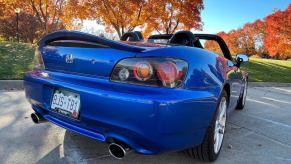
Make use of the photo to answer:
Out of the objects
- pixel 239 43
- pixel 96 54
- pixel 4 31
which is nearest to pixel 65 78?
pixel 96 54

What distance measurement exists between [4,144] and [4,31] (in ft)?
94.5

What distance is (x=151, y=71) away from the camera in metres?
A: 2.15

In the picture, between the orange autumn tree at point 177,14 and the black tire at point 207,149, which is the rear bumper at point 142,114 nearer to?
the black tire at point 207,149

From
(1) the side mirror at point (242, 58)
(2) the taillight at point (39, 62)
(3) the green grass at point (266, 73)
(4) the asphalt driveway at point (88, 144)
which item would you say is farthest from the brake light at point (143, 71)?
(3) the green grass at point (266, 73)

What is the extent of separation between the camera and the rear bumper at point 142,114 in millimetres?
2031

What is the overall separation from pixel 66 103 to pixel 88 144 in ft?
2.64

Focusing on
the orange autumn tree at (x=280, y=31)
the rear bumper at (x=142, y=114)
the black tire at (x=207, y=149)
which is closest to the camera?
the rear bumper at (x=142, y=114)

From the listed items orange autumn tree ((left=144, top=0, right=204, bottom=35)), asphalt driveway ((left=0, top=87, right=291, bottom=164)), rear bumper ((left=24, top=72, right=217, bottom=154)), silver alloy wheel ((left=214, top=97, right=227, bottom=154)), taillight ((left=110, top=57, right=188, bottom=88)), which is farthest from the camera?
orange autumn tree ((left=144, top=0, right=204, bottom=35))

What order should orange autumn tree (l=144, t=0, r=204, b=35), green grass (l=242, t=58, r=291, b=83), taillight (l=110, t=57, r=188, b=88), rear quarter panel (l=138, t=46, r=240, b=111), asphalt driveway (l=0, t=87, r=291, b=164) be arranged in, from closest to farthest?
1. taillight (l=110, t=57, r=188, b=88)
2. rear quarter panel (l=138, t=46, r=240, b=111)
3. asphalt driveway (l=0, t=87, r=291, b=164)
4. green grass (l=242, t=58, r=291, b=83)
5. orange autumn tree (l=144, t=0, r=204, b=35)

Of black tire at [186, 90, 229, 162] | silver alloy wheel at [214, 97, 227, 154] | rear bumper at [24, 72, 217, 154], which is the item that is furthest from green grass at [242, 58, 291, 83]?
rear bumper at [24, 72, 217, 154]

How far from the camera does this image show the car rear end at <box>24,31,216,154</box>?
2051mm

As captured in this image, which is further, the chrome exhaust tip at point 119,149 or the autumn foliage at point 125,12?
the autumn foliage at point 125,12

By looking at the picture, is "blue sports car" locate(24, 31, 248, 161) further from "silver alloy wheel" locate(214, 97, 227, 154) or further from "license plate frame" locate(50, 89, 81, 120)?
"silver alloy wheel" locate(214, 97, 227, 154)

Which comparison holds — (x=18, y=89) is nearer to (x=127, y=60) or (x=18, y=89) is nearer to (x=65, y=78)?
(x=65, y=78)
